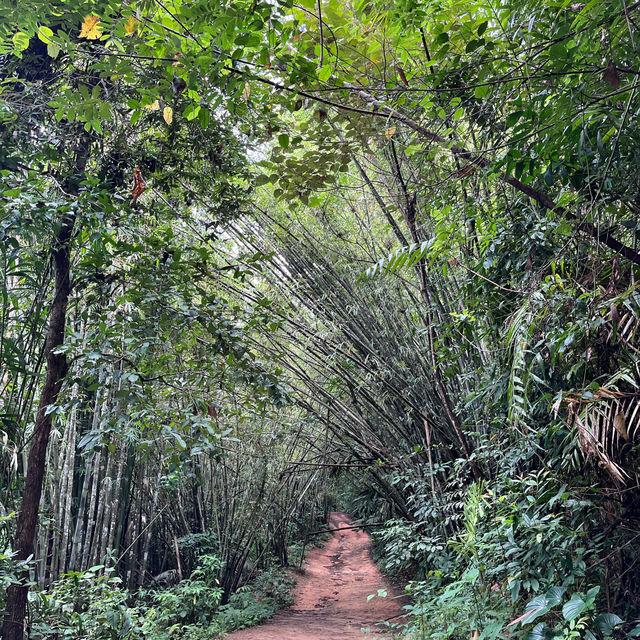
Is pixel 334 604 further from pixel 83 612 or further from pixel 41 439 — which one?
pixel 41 439

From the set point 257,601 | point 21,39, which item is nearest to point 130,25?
point 21,39

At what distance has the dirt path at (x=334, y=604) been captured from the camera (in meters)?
3.59

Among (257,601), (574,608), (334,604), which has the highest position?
(574,608)

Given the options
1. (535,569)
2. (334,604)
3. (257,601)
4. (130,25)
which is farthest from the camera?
(334,604)

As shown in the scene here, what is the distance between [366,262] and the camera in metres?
3.39

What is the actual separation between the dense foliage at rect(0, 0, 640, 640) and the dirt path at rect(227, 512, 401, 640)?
93 cm

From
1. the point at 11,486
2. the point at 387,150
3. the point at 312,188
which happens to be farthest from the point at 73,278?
the point at 387,150

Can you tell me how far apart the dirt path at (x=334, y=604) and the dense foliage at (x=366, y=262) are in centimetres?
93

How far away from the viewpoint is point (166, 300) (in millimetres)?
1846

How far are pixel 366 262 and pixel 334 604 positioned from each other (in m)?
3.54

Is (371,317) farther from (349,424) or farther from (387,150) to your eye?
Answer: (387,150)

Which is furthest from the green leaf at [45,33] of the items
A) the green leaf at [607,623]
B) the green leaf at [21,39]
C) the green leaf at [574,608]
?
the green leaf at [607,623]

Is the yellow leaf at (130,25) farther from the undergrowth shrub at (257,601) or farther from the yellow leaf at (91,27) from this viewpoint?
the undergrowth shrub at (257,601)

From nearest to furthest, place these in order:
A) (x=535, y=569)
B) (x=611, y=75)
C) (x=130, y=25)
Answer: (x=611, y=75), (x=130, y=25), (x=535, y=569)
